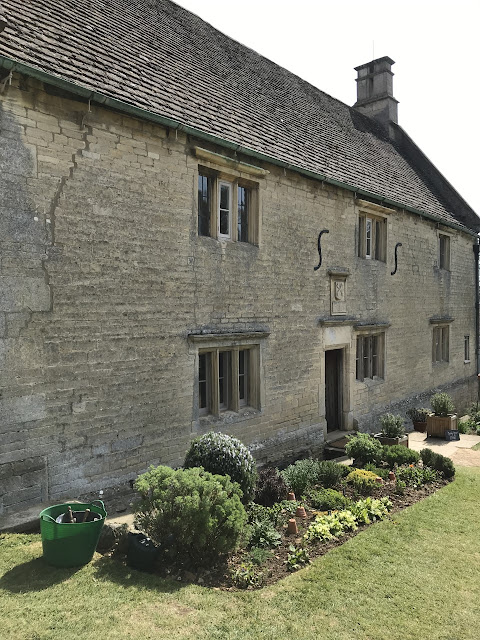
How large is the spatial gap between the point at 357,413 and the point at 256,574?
8090 millimetres

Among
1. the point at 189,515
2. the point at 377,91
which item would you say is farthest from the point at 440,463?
the point at 377,91

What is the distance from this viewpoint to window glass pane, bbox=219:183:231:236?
31.7ft

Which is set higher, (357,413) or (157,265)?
(157,265)

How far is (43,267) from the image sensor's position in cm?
687

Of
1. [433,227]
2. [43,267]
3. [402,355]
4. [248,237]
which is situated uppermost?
[433,227]

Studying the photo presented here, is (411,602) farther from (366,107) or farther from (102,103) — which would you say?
(366,107)

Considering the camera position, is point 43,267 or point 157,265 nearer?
point 43,267

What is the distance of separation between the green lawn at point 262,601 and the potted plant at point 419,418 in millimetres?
9300

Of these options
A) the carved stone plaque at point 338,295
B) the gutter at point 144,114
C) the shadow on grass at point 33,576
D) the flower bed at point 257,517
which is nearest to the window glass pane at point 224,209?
the gutter at point 144,114

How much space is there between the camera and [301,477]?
878 cm

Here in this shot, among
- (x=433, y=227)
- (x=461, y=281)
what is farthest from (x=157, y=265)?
(x=461, y=281)

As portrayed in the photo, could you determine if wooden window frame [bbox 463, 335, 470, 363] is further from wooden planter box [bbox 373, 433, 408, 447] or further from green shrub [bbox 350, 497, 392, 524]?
green shrub [bbox 350, 497, 392, 524]

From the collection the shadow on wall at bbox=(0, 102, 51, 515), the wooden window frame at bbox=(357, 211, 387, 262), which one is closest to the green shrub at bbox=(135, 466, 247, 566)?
the shadow on wall at bbox=(0, 102, 51, 515)

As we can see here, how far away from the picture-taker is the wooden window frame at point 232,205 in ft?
30.6
